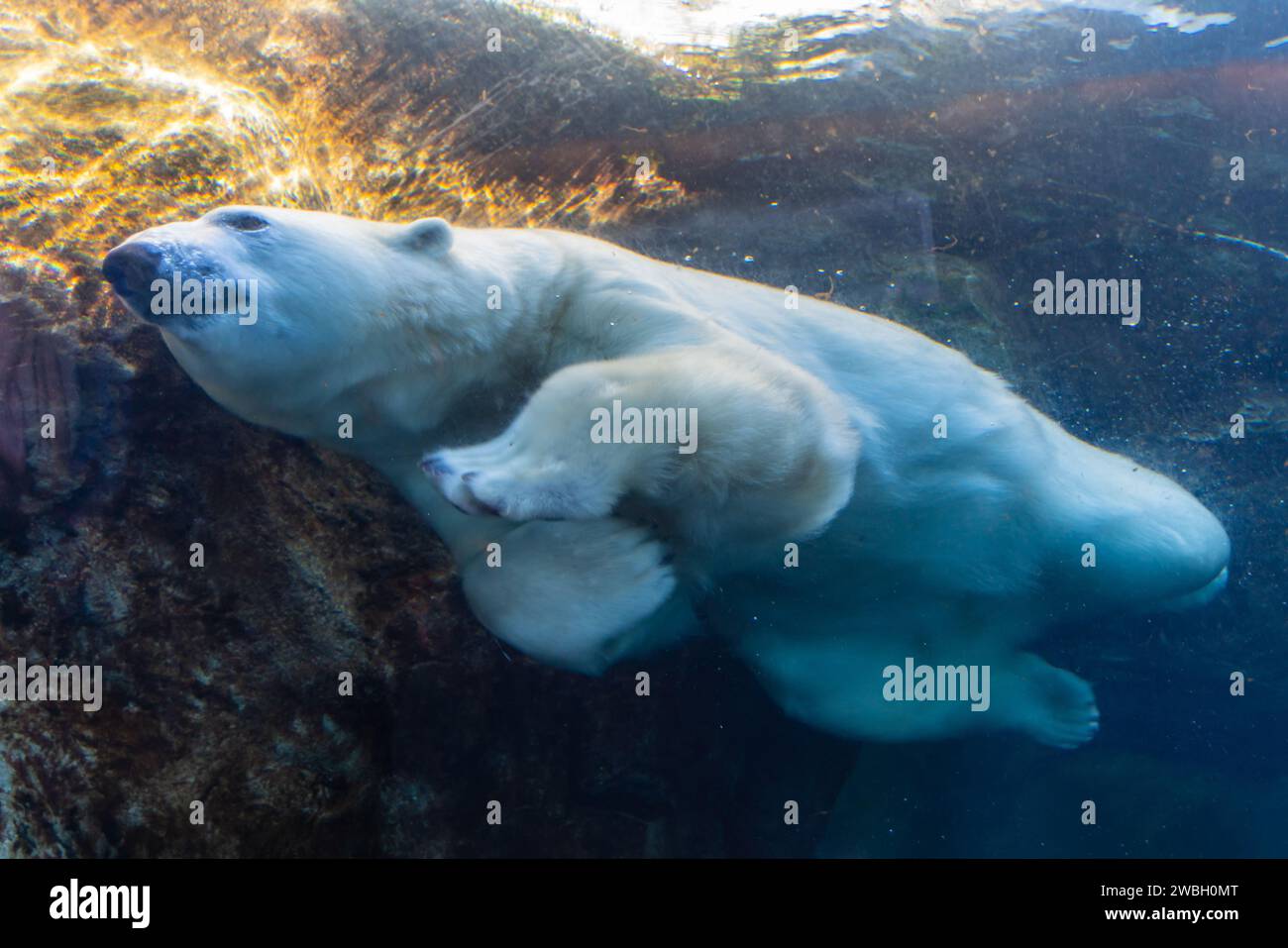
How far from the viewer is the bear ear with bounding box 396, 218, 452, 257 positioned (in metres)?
2.23

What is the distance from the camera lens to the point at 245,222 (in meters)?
1.97

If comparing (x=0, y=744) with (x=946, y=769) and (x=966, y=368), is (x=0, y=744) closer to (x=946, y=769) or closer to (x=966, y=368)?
(x=966, y=368)

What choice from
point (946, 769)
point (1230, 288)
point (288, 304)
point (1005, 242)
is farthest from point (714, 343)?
point (1230, 288)

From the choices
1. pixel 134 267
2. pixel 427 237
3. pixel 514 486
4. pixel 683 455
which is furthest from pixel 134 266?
pixel 683 455

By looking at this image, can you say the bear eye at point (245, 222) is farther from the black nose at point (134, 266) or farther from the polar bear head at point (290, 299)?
the black nose at point (134, 266)

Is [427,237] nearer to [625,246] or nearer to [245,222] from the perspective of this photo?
[245,222]

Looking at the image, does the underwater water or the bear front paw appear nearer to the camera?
the bear front paw

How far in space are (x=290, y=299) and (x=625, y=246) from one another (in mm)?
1883

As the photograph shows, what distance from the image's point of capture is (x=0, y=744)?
1.61 m

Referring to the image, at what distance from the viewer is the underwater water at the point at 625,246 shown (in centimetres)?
196

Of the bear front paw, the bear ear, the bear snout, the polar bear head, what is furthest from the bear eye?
the bear front paw

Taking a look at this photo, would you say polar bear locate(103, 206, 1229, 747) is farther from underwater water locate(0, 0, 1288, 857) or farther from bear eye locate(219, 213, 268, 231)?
underwater water locate(0, 0, 1288, 857)

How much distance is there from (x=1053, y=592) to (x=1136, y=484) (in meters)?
0.59
